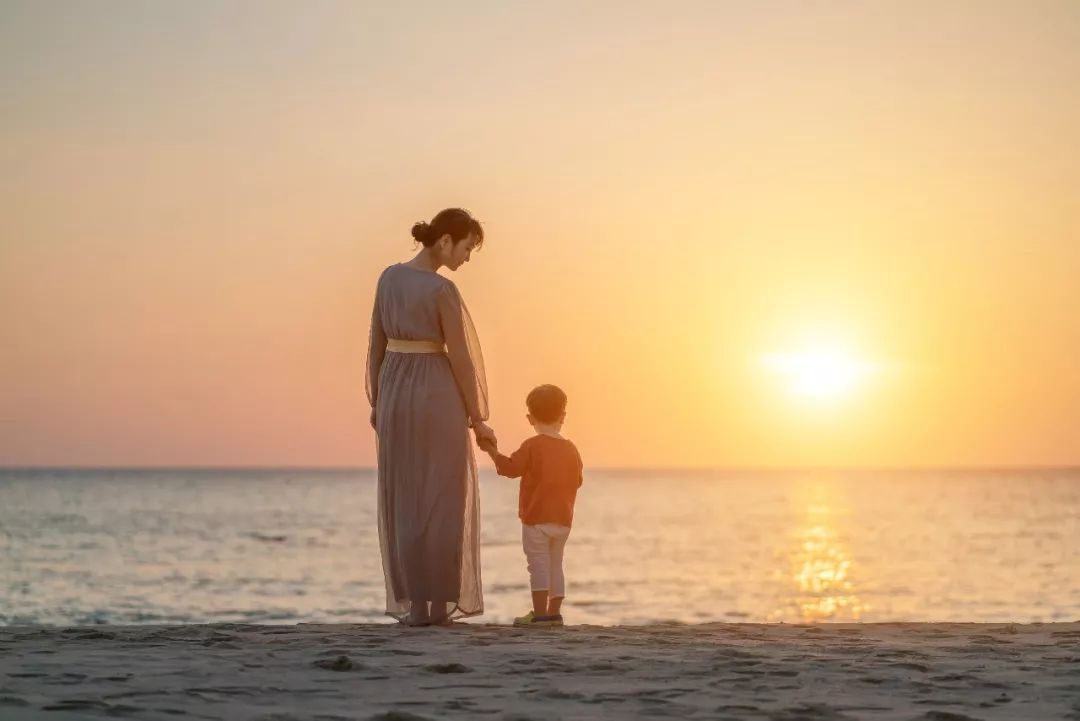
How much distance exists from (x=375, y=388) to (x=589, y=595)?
20.4 m

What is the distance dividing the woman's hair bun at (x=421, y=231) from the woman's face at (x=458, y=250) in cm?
10

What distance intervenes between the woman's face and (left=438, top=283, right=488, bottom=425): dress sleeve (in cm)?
17

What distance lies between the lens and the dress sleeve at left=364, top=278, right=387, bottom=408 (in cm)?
788

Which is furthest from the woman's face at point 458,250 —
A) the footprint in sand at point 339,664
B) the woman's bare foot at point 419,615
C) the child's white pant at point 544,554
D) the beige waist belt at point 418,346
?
the footprint in sand at point 339,664

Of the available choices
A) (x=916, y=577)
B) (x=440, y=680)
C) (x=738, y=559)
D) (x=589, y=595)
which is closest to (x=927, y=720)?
(x=440, y=680)

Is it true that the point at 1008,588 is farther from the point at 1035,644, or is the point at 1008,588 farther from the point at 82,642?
the point at 82,642

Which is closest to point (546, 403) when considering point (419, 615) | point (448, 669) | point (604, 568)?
point (419, 615)

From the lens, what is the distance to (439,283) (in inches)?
298

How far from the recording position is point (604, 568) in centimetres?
3488

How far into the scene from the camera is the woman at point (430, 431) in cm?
753

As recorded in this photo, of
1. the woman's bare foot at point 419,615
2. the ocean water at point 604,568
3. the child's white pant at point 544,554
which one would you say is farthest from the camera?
the ocean water at point 604,568

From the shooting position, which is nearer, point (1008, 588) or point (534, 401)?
point (534, 401)

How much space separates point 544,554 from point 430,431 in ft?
3.72

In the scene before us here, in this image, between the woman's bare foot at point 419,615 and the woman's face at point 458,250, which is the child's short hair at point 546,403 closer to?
the woman's face at point 458,250
